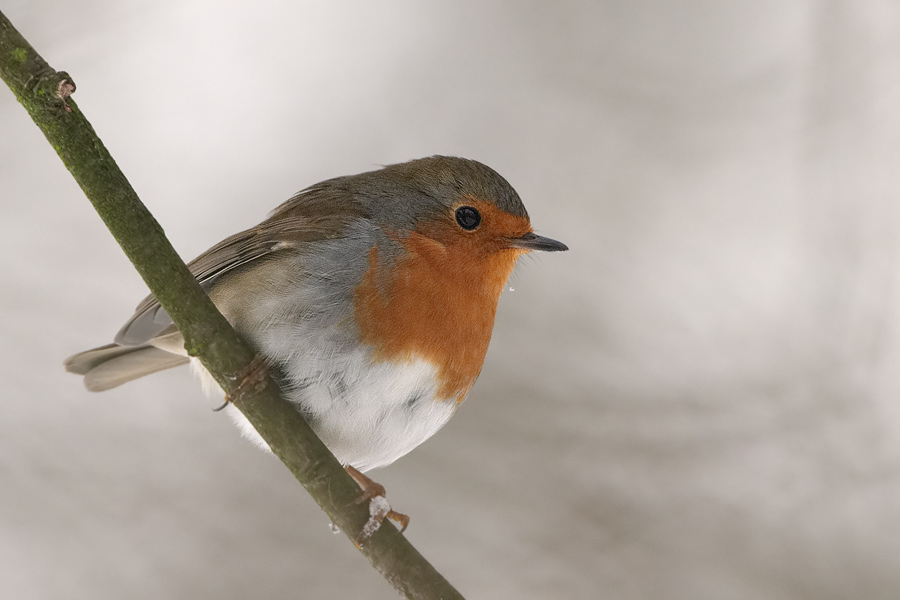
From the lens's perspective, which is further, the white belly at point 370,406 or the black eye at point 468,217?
the black eye at point 468,217

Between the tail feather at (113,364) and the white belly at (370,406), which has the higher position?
the white belly at (370,406)

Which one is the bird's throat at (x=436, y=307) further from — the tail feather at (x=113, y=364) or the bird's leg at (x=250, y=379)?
the tail feather at (x=113, y=364)

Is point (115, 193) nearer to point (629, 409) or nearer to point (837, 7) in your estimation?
point (629, 409)

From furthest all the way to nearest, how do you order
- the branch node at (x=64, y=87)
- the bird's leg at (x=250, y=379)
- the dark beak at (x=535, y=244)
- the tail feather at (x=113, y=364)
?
the tail feather at (x=113, y=364)
the dark beak at (x=535, y=244)
the bird's leg at (x=250, y=379)
the branch node at (x=64, y=87)

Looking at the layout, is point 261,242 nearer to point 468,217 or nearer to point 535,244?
point 468,217

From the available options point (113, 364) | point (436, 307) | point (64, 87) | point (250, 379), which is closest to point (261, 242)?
point (436, 307)

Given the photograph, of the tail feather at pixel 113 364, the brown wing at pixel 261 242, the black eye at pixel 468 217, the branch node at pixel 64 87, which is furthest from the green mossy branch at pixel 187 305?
the tail feather at pixel 113 364
